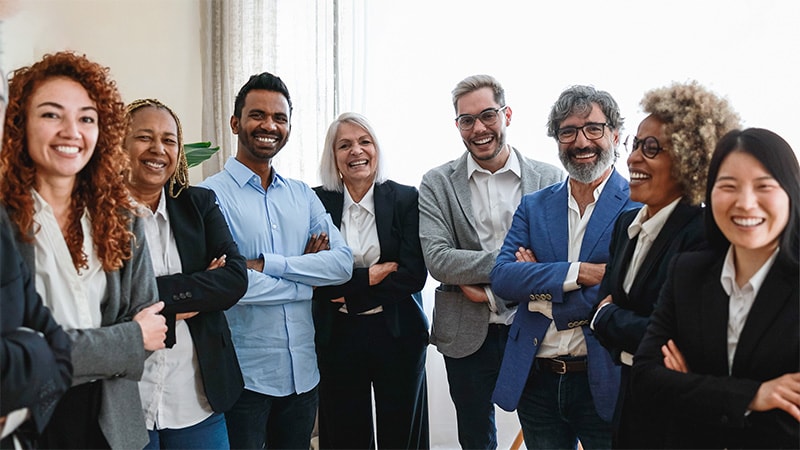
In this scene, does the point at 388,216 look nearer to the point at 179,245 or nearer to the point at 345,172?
the point at 345,172

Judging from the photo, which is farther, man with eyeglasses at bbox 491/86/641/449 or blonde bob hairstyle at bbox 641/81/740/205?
man with eyeglasses at bbox 491/86/641/449

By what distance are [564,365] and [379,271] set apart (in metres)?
0.88

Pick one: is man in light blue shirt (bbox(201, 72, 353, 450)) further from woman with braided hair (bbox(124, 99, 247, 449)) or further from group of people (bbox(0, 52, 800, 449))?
woman with braided hair (bbox(124, 99, 247, 449))

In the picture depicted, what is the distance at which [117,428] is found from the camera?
70.1 inches

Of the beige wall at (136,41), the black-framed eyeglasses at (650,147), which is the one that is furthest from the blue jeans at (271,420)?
the beige wall at (136,41)

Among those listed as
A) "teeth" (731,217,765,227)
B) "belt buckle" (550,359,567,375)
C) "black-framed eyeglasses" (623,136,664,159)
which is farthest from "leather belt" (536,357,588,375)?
"teeth" (731,217,765,227)

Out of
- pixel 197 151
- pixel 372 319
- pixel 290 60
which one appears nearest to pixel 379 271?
pixel 372 319

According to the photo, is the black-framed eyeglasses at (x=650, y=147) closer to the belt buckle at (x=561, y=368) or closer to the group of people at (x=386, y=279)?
the group of people at (x=386, y=279)

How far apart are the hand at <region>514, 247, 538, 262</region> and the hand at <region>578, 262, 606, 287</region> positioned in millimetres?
210

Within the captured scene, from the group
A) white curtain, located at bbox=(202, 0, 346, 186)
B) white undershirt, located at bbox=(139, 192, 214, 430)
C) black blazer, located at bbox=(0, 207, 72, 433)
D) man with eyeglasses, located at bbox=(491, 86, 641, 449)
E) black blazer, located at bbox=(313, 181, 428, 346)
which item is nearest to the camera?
black blazer, located at bbox=(0, 207, 72, 433)

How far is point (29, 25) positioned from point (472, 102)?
7.59 ft

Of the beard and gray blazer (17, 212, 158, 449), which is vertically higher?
the beard

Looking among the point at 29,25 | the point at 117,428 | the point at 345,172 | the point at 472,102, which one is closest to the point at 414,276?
the point at 345,172

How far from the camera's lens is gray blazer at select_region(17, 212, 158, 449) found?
1.69 m
